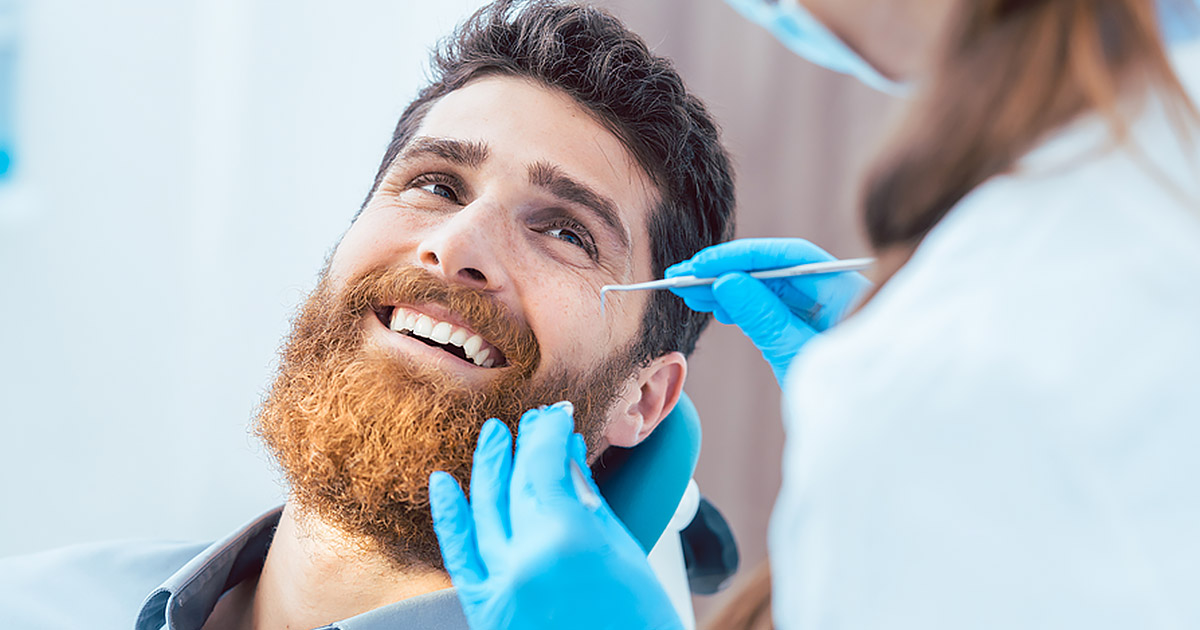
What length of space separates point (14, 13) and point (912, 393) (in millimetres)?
2010

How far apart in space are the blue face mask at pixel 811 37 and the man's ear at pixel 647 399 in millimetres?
616

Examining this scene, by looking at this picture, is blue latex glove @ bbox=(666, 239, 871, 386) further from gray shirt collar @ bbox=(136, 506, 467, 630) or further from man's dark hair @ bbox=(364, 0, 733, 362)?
gray shirt collar @ bbox=(136, 506, 467, 630)

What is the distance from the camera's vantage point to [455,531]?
0.94 m

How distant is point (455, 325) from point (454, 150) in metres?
0.27

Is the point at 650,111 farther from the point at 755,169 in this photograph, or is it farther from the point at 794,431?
the point at 794,431

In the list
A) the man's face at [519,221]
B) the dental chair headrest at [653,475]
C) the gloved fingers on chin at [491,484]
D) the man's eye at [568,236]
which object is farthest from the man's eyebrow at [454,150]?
the dental chair headrest at [653,475]

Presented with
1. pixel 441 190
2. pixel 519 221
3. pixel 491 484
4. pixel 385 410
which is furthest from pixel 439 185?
pixel 491 484

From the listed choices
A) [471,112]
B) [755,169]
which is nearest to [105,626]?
[471,112]

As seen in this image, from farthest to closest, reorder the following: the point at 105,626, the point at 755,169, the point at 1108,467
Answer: the point at 755,169
the point at 105,626
the point at 1108,467

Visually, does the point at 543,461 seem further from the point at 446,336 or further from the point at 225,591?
the point at 225,591

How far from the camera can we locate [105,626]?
124cm

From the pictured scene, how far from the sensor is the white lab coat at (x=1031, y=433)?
44 cm

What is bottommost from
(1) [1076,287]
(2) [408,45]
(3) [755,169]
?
(3) [755,169]

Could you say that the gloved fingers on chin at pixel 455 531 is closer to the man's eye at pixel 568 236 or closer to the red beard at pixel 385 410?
the red beard at pixel 385 410
